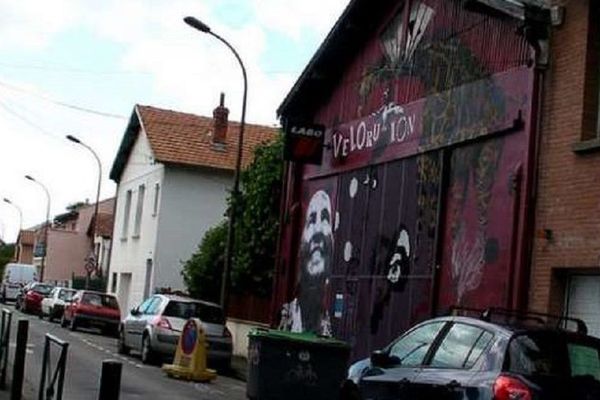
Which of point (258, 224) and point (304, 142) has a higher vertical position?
point (304, 142)

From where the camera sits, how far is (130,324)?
75.8 ft

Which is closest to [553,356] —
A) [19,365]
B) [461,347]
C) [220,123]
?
[461,347]

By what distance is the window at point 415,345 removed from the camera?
9.60 meters

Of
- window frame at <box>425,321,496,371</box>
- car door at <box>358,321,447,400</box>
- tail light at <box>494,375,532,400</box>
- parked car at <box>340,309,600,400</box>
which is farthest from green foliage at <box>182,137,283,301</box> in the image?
tail light at <box>494,375,532,400</box>

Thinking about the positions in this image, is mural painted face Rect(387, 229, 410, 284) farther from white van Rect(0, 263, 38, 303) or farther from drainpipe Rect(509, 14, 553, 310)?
white van Rect(0, 263, 38, 303)

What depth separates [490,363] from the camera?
8.33 meters

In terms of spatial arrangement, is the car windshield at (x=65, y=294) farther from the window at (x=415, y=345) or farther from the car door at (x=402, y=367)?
the window at (x=415, y=345)

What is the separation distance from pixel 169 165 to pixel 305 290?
57.1 feet

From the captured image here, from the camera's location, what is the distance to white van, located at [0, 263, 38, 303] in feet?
208

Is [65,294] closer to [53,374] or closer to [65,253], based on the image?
[53,374]

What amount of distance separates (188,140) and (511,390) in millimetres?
32800

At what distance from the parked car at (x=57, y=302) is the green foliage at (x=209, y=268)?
8978 mm

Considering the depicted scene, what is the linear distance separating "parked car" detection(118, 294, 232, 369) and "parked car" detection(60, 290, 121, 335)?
34.1 feet

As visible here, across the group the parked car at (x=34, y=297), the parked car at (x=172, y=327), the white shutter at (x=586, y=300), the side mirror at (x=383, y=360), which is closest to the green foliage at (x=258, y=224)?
the parked car at (x=172, y=327)
